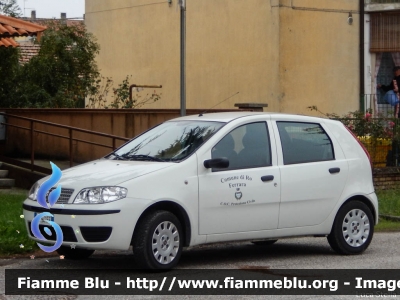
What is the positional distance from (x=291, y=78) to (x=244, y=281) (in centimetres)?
1459

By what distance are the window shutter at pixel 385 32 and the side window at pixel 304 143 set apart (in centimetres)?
1383

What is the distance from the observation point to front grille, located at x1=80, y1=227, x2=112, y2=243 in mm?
8789

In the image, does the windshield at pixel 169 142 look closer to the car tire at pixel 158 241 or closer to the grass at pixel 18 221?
the car tire at pixel 158 241

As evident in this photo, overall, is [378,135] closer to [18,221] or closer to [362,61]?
[362,61]

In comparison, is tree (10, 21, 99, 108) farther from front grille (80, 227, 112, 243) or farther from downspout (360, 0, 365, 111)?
front grille (80, 227, 112, 243)

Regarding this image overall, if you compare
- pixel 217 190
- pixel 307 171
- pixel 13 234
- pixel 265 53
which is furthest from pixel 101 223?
pixel 265 53

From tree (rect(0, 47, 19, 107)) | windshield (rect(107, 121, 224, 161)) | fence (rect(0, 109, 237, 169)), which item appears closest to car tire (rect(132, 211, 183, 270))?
windshield (rect(107, 121, 224, 161))

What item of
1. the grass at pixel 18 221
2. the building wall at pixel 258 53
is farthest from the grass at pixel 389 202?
the building wall at pixel 258 53

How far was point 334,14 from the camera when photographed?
23.6m

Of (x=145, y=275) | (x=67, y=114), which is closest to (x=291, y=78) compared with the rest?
(x=67, y=114)

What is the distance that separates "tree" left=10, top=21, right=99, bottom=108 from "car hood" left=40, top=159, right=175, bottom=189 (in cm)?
1215

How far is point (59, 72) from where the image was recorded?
910 inches

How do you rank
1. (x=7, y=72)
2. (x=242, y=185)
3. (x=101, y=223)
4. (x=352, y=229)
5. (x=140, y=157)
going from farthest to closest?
(x=7, y=72) < (x=352, y=229) < (x=140, y=157) < (x=242, y=185) < (x=101, y=223)

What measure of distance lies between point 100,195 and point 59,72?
14719 millimetres
